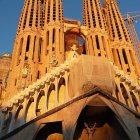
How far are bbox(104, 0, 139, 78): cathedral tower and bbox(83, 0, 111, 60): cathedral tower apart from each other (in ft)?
4.11

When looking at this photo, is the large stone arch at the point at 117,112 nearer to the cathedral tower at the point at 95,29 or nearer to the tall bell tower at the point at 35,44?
the tall bell tower at the point at 35,44

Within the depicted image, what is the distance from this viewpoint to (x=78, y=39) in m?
27.3

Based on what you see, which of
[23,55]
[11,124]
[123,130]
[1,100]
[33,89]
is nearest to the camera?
[123,130]

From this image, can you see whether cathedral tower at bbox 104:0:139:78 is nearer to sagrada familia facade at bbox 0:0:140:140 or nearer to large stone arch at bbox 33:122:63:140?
sagrada familia facade at bbox 0:0:140:140

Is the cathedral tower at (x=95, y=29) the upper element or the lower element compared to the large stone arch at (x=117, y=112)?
upper

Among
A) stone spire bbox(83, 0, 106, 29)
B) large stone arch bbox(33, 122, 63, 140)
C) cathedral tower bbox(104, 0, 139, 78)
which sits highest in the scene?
stone spire bbox(83, 0, 106, 29)

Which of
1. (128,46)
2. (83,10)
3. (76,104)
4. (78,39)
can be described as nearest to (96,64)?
(76,104)

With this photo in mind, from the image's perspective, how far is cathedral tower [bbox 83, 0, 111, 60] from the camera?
21.9 meters

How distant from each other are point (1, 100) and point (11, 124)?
23.0 ft

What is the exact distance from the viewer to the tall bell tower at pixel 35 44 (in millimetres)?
17359

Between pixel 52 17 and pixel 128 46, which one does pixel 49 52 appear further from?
pixel 128 46

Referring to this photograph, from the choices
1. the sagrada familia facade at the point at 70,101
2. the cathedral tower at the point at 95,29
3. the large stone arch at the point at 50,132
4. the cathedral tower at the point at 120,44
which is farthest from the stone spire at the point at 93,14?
the large stone arch at the point at 50,132

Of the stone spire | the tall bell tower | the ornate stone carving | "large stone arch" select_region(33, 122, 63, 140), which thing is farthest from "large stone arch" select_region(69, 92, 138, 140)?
the stone spire

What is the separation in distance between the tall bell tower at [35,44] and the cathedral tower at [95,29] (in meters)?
3.22
